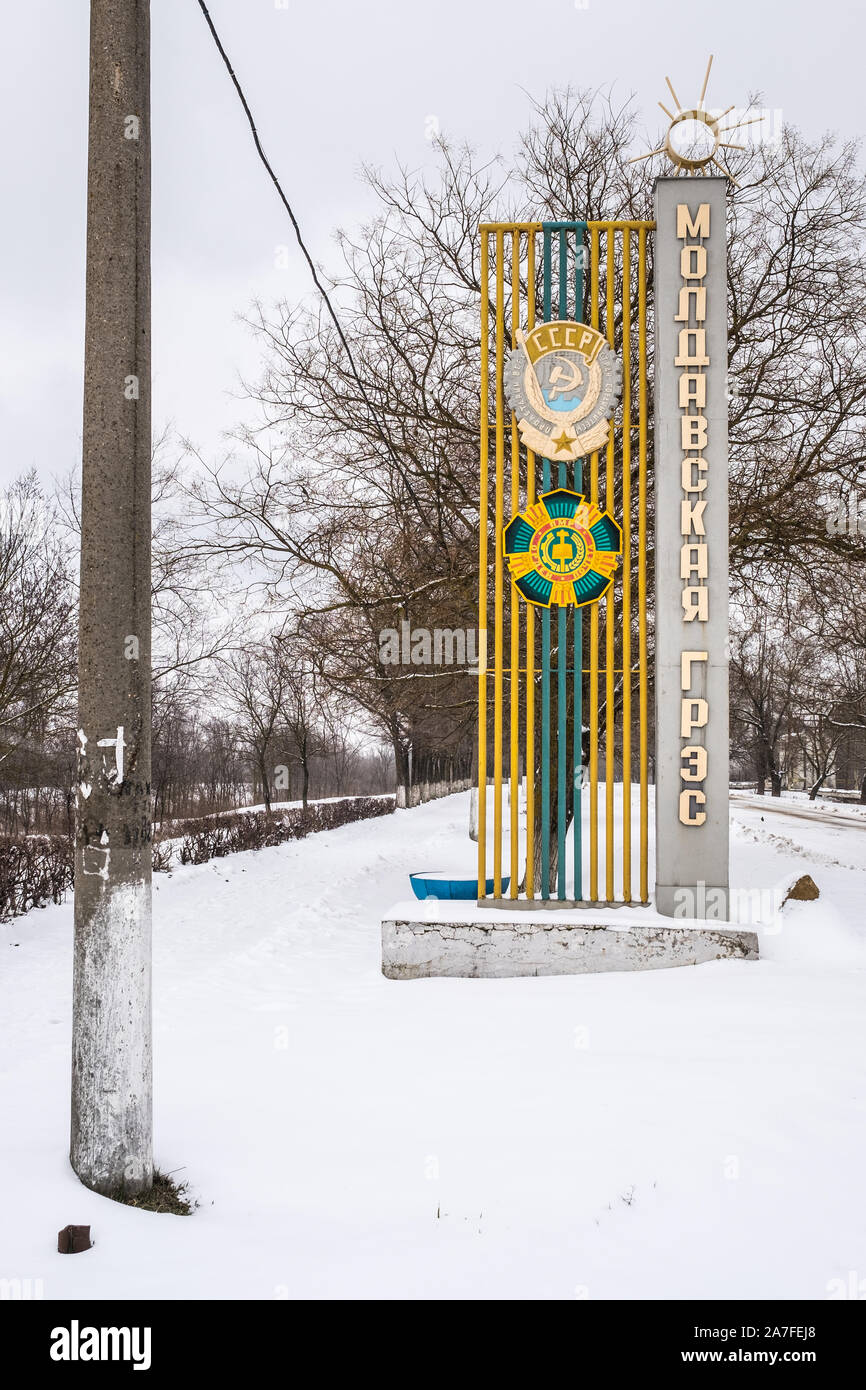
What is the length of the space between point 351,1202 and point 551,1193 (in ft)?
2.37

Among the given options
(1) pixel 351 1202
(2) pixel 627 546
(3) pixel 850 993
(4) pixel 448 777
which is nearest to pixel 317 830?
(2) pixel 627 546

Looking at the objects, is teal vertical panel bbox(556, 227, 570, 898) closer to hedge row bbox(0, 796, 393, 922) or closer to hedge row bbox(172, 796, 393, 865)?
hedge row bbox(0, 796, 393, 922)

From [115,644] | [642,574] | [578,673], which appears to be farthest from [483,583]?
[115,644]

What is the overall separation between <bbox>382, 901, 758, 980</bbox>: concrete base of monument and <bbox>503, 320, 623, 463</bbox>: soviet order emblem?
146 inches

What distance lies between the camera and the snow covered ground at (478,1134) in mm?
2660

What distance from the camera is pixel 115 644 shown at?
319cm

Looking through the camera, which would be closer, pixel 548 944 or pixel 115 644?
pixel 115 644

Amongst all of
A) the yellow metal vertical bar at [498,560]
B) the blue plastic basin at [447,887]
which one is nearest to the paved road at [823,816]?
the blue plastic basin at [447,887]

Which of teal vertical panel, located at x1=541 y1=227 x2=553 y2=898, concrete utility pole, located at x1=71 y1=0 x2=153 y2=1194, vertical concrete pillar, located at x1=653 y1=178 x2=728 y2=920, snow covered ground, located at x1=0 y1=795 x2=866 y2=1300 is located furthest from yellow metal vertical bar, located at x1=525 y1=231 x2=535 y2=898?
concrete utility pole, located at x1=71 y1=0 x2=153 y2=1194

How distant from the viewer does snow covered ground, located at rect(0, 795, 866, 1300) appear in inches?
105

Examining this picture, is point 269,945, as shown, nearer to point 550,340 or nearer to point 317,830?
point 550,340

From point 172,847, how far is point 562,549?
1077 centimetres

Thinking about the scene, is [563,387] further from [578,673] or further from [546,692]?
[546,692]

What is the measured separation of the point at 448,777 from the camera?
150 feet
